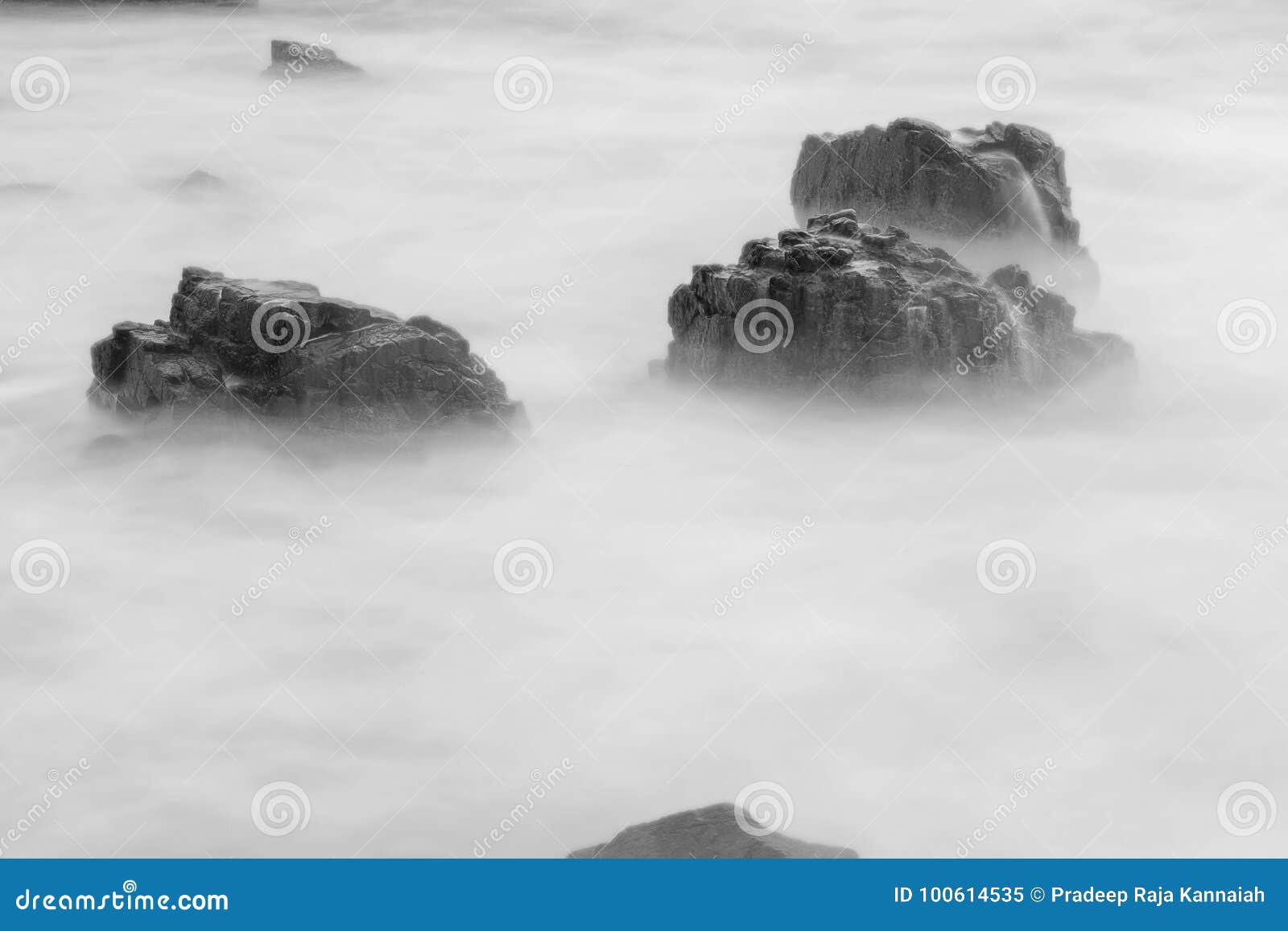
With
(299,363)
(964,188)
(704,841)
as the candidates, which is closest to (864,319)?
(964,188)

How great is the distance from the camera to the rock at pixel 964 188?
59.8ft

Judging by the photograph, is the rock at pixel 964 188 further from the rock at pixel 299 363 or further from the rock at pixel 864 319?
the rock at pixel 299 363

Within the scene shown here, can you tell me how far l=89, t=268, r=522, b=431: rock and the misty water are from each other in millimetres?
329

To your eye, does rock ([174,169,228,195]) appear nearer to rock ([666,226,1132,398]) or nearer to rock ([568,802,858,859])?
rock ([666,226,1132,398])

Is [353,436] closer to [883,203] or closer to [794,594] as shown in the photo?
[794,594]

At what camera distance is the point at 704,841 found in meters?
9.42

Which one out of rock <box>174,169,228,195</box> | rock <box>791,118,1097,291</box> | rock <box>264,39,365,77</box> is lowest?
rock <box>791,118,1097,291</box>

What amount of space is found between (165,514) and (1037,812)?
8.34 m

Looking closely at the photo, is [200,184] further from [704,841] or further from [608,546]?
[704,841]

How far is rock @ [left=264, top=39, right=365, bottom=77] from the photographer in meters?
29.0

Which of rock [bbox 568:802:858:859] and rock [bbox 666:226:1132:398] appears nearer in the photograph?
rock [bbox 568:802:858:859]

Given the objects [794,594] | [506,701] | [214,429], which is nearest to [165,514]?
[214,429]

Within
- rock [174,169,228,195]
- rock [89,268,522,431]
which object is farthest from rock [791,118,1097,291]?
rock [174,169,228,195]

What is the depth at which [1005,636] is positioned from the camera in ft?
41.5
